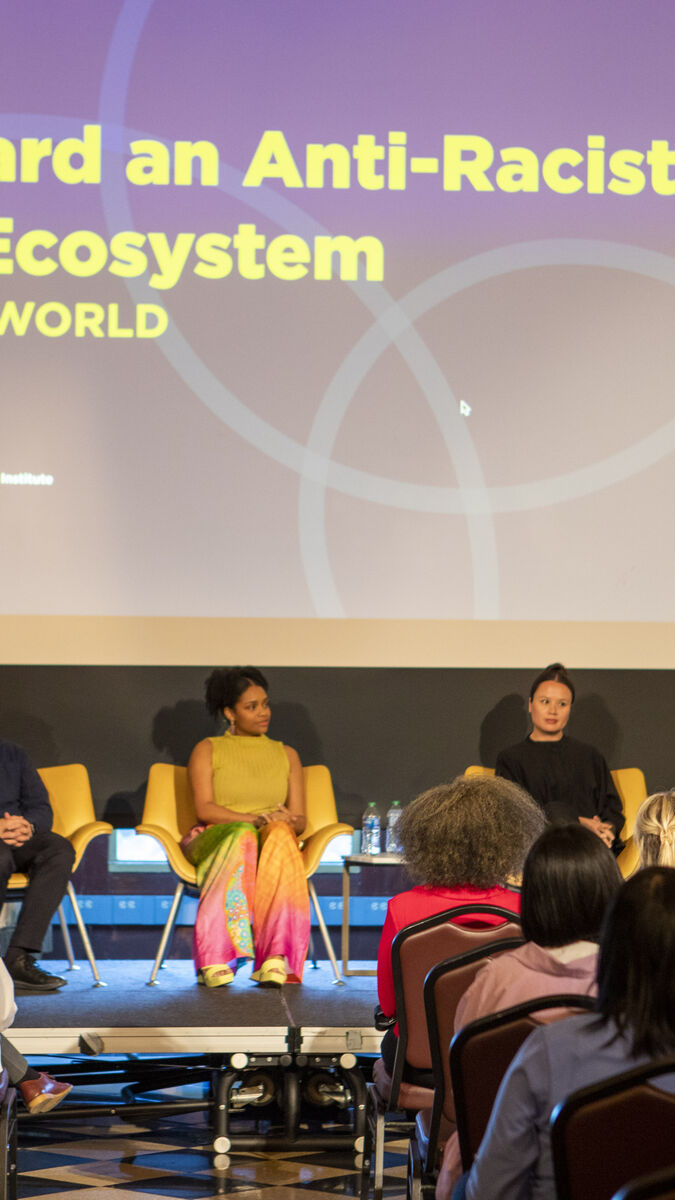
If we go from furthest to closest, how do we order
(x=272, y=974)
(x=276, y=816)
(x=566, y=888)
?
1. (x=276, y=816)
2. (x=272, y=974)
3. (x=566, y=888)

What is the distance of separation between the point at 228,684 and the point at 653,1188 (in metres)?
4.03

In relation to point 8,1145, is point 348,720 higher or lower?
higher

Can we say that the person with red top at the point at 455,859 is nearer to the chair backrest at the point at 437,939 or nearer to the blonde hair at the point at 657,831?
the chair backrest at the point at 437,939

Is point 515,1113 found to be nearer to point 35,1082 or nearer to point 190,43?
point 35,1082

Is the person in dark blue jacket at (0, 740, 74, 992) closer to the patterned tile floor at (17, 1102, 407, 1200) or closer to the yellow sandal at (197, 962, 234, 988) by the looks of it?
the yellow sandal at (197, 962, 234, 988)

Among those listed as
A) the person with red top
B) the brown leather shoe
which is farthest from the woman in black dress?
the brown leather shoe

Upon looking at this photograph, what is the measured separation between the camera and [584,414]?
5.21m

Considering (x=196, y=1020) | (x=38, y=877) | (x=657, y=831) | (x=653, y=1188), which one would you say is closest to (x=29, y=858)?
(x=38, y=877)

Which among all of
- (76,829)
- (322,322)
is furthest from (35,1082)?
(322,322)

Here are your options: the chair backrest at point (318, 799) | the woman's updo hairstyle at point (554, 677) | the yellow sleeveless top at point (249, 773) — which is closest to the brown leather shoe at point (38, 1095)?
the yellow sleeveless top at point (249, 773)

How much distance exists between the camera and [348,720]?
5.30 meters

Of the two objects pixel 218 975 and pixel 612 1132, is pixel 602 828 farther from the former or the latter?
pixel 612 1132

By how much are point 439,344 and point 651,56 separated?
4.80 ft

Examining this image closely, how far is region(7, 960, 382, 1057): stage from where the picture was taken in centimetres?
352
